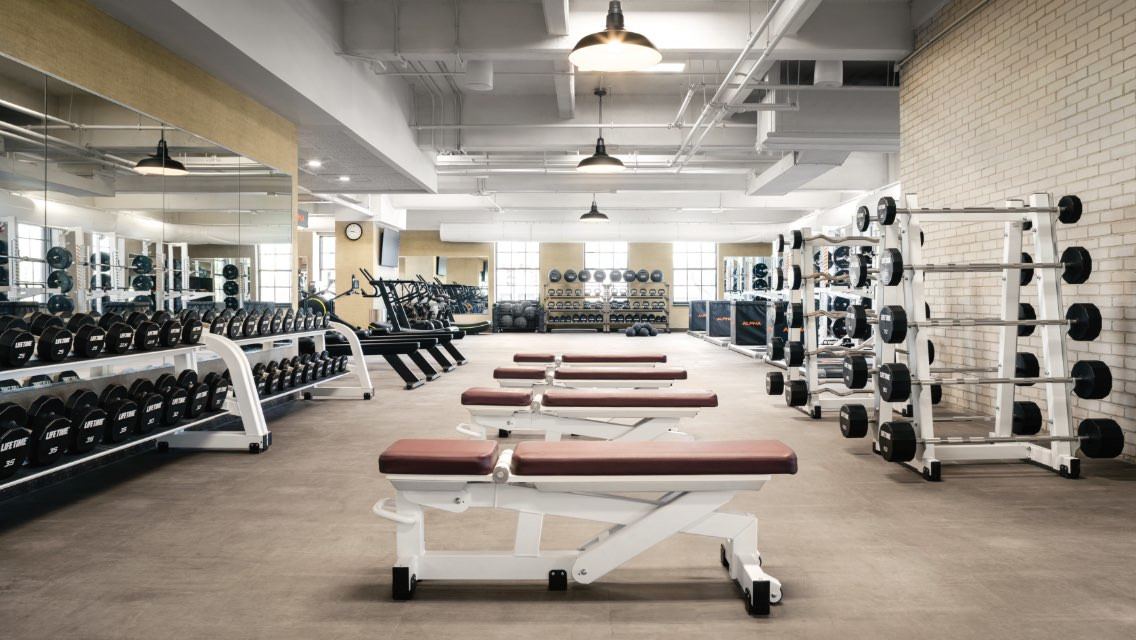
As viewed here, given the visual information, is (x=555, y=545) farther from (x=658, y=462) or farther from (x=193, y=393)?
(x=193, y=393)

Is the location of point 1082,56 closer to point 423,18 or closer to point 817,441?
point 817,441

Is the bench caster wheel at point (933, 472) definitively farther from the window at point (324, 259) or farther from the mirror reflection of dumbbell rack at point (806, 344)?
the window at point (324, 259)

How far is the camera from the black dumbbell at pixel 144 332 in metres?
3.51

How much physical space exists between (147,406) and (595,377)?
8.50ft

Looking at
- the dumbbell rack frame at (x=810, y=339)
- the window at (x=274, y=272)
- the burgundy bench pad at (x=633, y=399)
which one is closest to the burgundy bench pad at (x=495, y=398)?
the burgundy bench pad at (x=633, y=399)

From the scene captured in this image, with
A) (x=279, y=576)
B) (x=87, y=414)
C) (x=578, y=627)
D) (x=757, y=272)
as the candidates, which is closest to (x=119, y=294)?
(x=87, y=414)

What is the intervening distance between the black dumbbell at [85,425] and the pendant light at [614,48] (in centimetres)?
313

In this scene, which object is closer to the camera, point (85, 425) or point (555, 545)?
point (555, 545)

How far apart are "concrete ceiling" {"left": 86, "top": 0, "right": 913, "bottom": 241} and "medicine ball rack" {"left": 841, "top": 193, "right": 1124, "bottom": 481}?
6.67 feet

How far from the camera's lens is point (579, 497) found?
208cm

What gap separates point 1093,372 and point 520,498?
10.2 feet

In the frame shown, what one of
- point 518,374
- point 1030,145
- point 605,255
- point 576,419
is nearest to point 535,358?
point 518,374

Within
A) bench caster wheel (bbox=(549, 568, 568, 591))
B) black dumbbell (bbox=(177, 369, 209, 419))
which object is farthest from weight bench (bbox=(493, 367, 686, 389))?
bench caster wheel (bbox=(549, 568, 568, 591))

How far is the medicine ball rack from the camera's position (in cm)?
346
